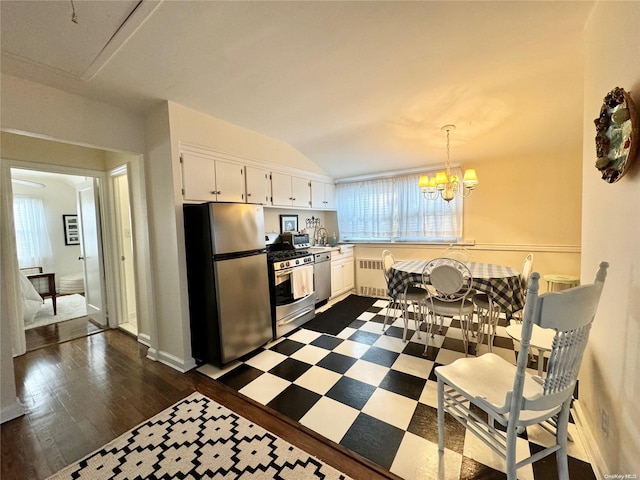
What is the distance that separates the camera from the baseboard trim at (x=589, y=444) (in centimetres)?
127

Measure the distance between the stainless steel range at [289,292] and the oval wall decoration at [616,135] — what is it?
2669mm

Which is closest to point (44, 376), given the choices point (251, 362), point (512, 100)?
point (251, 362)

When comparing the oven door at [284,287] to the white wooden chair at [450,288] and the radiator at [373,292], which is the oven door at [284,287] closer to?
the white wooden chair at [450,288]

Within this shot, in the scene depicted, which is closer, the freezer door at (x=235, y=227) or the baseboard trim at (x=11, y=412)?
the baseboard trim at (x=11, y=412)

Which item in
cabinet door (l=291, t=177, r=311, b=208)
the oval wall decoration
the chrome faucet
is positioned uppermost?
cabinet door (l=291, t=177, r=311, b=208)

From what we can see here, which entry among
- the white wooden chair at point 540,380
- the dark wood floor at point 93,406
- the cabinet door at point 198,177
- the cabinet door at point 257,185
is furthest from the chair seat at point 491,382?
the cabinet door at point 257,185

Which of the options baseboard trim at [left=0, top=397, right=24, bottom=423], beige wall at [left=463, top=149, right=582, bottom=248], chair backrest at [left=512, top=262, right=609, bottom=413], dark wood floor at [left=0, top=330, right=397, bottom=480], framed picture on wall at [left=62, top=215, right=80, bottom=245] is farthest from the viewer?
framed picture on wall at [left=62, top=215, right=80, bottom=245]

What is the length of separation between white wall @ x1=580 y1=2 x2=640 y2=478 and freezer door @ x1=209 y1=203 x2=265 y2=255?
8.39ft

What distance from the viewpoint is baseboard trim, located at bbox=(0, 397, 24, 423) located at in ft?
5.88

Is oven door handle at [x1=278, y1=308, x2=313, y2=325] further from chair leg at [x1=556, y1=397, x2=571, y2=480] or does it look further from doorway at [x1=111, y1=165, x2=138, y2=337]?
chair leg at [x1=556, y1=397, x2=571, y2=480]

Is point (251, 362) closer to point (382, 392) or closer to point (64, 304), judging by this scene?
point (382, 392)

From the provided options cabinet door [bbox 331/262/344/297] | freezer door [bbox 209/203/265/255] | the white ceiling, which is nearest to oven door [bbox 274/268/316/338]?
freezer door [bbox 209/203/265/255]

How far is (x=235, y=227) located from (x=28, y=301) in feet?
12.0

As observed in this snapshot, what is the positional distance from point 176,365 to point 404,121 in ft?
11.5
